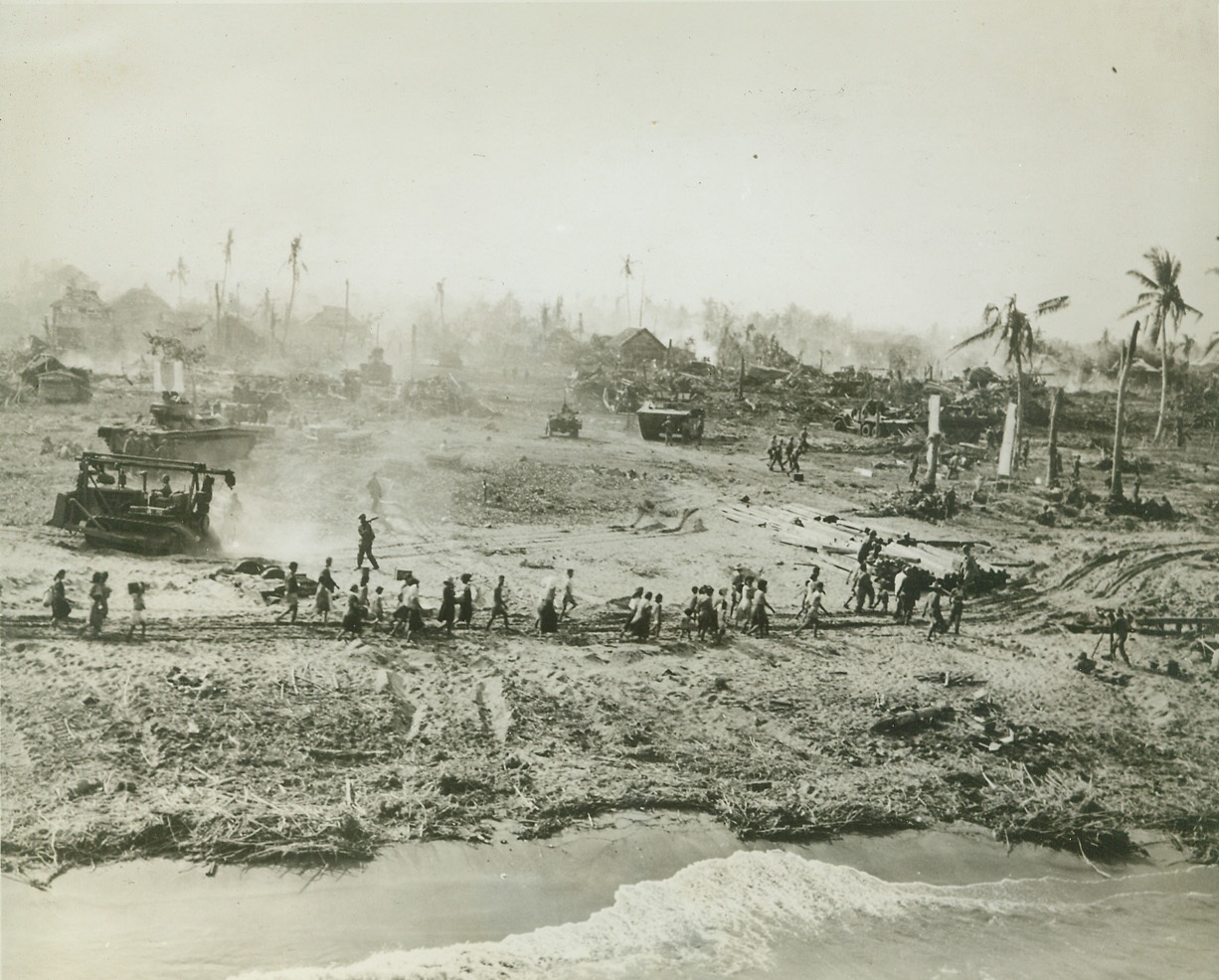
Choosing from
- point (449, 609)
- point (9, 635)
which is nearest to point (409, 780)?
point (449, 609)

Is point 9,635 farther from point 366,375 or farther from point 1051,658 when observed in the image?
point 1051,658

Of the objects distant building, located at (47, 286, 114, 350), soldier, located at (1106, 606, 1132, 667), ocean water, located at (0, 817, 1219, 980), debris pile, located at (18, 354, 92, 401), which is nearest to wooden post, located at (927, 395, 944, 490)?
soldier, located at (1106, 606, 1132, 667)

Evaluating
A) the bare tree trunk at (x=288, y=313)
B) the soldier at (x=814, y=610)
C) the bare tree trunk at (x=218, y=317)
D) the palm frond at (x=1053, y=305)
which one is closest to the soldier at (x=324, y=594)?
the bare tree trunk at (x=288, y=313)

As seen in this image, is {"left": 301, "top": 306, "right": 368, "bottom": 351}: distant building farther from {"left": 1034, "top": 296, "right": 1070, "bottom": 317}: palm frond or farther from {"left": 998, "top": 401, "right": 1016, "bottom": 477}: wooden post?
{"left": 998, "top": 401, "right": 1016, "bottom": 477}: wooden post

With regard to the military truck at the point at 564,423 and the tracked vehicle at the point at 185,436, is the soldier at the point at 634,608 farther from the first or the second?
the tracked vehicle at the point at 185,436

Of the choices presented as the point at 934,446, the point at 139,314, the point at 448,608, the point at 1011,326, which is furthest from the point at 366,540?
the point at 934,446

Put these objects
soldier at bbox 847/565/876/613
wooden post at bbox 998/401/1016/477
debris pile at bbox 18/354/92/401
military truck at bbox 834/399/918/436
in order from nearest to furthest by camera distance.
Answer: debris pile at bbox 18/354/92/401 → soldier at bbox 847/565/876/613 → wooden post at bbox 998/401/1016/477 → military truck at bbox 834/399/918/436
